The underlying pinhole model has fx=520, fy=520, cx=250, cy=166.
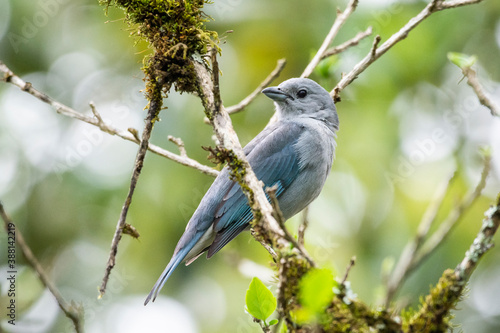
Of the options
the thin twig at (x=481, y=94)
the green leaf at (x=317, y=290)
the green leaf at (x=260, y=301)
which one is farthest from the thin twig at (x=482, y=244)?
the green leaf at (x=260, y=301)

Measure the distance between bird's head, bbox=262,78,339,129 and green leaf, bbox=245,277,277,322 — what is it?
118 inches

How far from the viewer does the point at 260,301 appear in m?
2.67

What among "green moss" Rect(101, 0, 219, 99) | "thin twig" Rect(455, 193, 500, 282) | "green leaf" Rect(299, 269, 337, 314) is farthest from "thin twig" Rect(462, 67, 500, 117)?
"green moss" Rect(101, 0, 219, 99)

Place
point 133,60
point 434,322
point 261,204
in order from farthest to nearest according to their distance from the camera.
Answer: point 133,60, point 261,204, point 434,322

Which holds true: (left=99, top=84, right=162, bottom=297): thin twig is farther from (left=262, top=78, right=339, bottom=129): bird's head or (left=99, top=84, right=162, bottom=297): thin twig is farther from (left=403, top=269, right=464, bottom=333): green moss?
(left=262, top=78, right=339, bottom=129): bird's head

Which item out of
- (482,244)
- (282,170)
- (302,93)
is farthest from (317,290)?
(302,93)

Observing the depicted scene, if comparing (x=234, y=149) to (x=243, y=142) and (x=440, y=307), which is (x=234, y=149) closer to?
(x=440, y=307)

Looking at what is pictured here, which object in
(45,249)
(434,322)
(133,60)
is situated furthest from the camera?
(133,60)

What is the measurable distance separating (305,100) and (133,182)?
2.87m

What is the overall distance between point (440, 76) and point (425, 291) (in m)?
3.86

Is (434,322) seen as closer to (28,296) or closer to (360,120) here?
(28,296)

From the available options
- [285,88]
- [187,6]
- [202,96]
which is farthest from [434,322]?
[285,88]

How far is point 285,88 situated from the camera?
18.0ft

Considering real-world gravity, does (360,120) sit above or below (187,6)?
above
